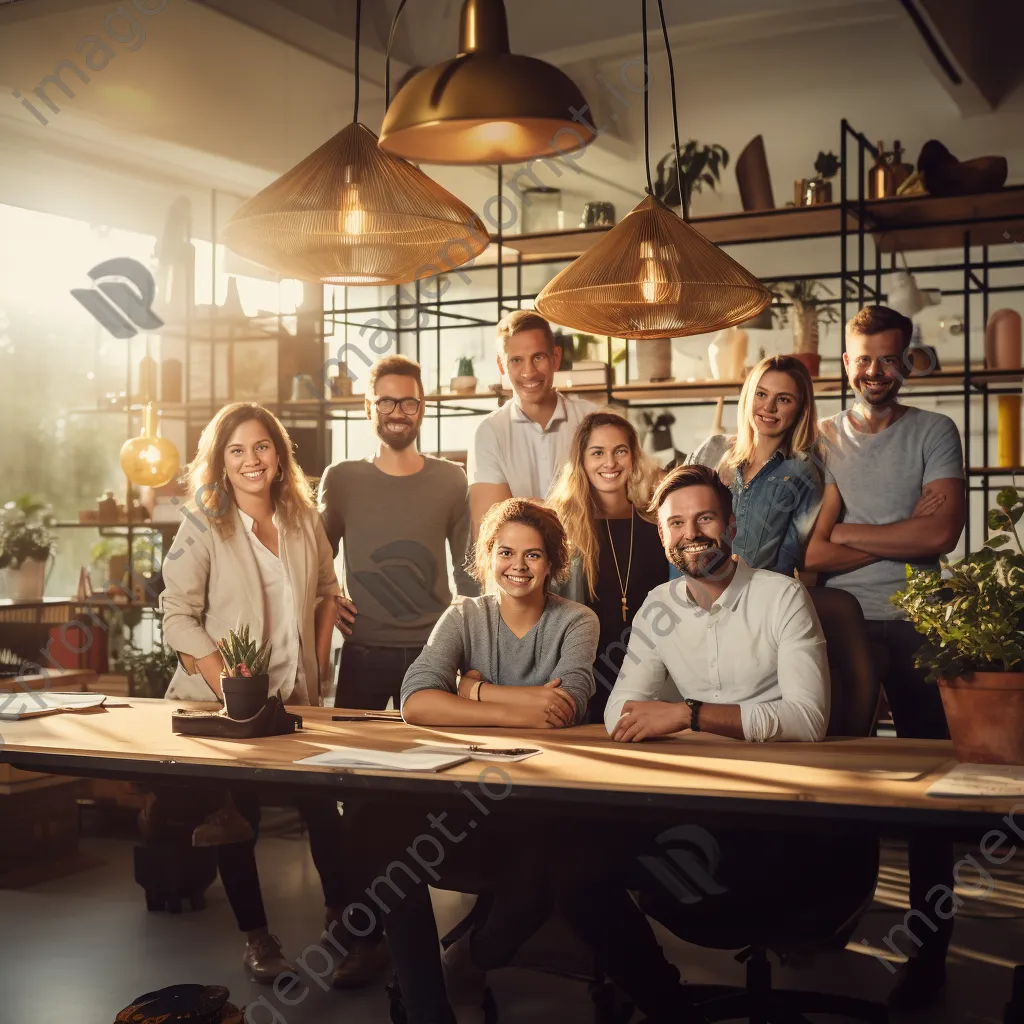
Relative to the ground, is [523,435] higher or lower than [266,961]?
higher

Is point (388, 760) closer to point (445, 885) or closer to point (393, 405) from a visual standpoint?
point (445, 885)

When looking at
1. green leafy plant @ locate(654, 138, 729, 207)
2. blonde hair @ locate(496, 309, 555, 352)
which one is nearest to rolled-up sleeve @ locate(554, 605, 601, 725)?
blonde hair @ locate(496, 309, 555, 352)

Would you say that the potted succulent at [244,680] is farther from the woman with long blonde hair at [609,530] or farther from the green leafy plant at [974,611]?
the green leafy plant at [974,611]

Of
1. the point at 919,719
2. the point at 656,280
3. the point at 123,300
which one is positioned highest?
the point at 123,300

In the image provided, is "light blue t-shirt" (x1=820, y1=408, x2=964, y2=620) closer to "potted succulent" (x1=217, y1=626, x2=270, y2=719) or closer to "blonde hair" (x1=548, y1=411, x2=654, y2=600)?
"blonde hair" (x1=548, y1=411, x2=654, y2=600)

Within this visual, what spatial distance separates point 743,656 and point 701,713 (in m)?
0.21

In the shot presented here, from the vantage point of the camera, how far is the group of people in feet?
8.11

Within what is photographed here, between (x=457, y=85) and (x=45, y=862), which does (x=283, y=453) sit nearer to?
(x=457, y=85)

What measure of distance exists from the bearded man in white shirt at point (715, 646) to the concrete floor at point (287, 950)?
3.03 ft

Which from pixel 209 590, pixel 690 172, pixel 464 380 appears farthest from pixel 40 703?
pixel 690 172

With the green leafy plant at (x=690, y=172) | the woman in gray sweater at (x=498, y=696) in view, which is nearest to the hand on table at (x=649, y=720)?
the woman in gray sweater at (x=498, y=696)

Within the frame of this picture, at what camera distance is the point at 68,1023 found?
3.09 meters

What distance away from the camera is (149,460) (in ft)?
18.4

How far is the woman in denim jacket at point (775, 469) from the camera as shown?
325 centimetres
